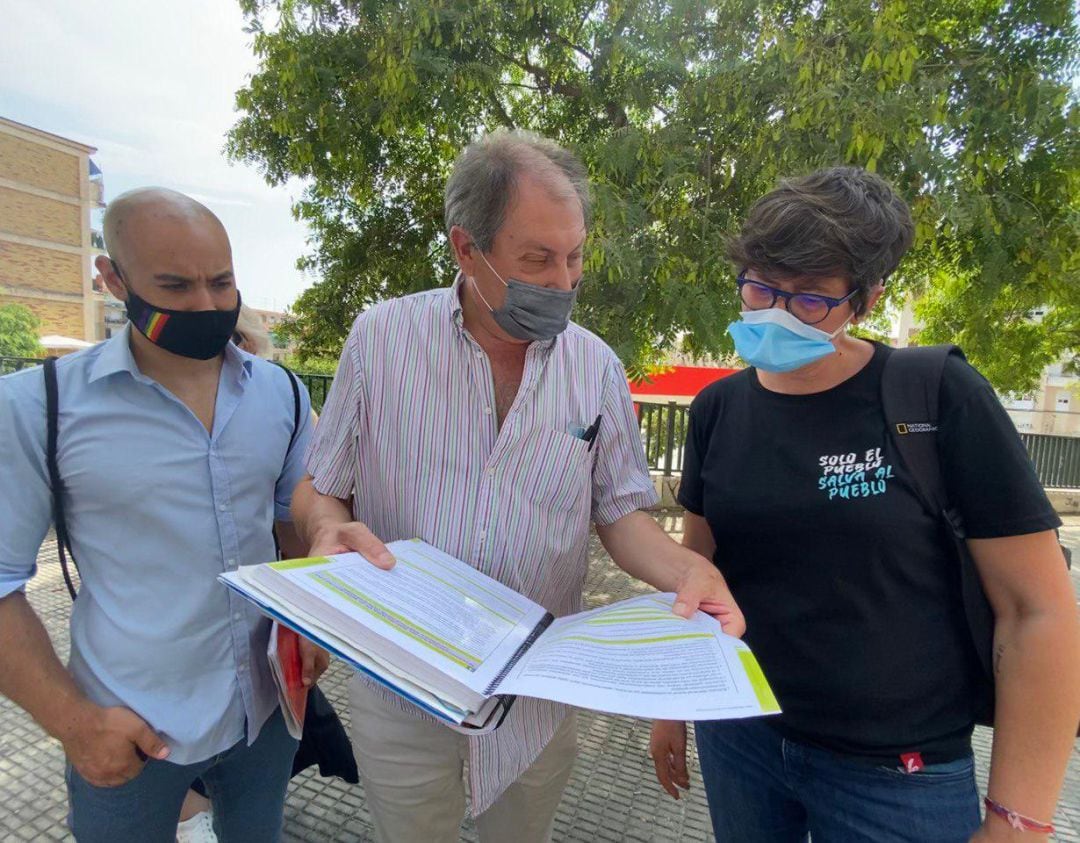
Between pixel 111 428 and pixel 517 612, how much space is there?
3.11ft

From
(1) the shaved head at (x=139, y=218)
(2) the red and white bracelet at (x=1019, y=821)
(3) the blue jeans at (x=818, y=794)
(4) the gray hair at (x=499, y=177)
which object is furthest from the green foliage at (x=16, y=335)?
(2) the red and white bracelet at (x=1019, y=821)

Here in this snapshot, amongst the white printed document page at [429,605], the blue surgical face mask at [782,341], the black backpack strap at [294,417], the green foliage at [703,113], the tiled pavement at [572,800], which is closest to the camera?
the white printed document page at [429,605]

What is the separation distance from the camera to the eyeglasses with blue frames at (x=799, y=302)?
1.33 m

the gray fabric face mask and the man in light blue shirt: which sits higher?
the gray fabric face mask

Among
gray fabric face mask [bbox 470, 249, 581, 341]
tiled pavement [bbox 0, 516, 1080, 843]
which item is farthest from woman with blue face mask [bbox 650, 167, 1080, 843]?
tiled pavement [bbox 0, 516, 1080, 843]

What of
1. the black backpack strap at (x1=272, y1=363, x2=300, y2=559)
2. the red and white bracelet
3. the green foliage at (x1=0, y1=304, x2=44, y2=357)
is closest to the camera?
the red and white bracelet

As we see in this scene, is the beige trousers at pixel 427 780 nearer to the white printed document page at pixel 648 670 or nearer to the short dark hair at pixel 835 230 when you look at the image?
the white printed document page at pixel 648 670

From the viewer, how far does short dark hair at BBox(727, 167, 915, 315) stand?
50.5 inches

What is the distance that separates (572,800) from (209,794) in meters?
1.77

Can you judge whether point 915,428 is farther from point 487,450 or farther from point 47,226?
point 47,226

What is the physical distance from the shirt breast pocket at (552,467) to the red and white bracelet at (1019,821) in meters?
0.95

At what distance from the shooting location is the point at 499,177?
1440 mm

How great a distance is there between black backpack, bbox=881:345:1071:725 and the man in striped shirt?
1.60 ft

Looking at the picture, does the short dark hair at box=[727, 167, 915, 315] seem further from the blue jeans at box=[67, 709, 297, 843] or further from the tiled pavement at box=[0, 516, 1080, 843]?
the tiled pavement at box=[0, 516, 1080, 843]
